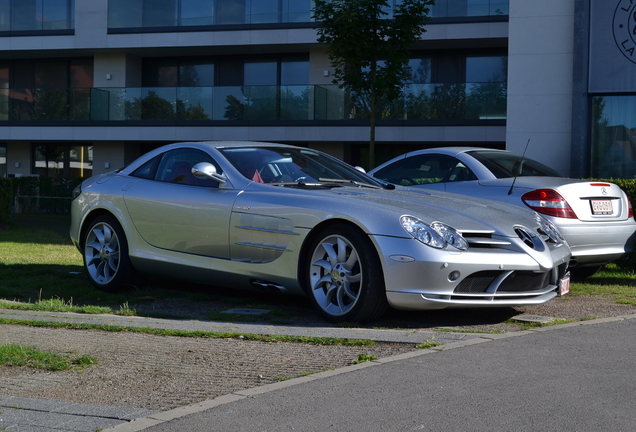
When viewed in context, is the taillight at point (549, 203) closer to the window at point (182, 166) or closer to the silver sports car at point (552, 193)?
the silver sports car at point (552, 193)

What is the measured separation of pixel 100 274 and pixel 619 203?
541 cm

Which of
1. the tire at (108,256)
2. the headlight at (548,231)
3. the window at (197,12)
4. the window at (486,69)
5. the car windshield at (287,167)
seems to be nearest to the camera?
the headlight at (548,231)

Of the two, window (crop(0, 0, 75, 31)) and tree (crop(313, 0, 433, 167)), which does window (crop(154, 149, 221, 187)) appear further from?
window (crop(0, 0, 75, 31))

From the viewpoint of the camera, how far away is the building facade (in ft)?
75.8

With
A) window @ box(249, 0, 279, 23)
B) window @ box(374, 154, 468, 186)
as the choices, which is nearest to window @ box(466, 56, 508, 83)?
window @ box(249, 0, 279, 23)

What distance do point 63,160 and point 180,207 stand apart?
80.2 feet

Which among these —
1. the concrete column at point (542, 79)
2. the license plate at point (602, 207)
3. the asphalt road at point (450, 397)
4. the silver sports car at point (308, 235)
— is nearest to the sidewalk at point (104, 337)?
the asphalt road at point (450, 397)

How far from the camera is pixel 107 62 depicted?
28.0 metres

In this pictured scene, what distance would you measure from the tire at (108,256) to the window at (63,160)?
22267 mm

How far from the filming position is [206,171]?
22.6 ft

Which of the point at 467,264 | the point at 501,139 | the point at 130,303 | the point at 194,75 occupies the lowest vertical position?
the point at 130,303

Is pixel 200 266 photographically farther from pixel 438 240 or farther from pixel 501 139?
pixel 501 139

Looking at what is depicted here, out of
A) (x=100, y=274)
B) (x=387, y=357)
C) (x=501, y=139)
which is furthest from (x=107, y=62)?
(x=387, y=357)

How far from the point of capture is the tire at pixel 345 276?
5906mm
